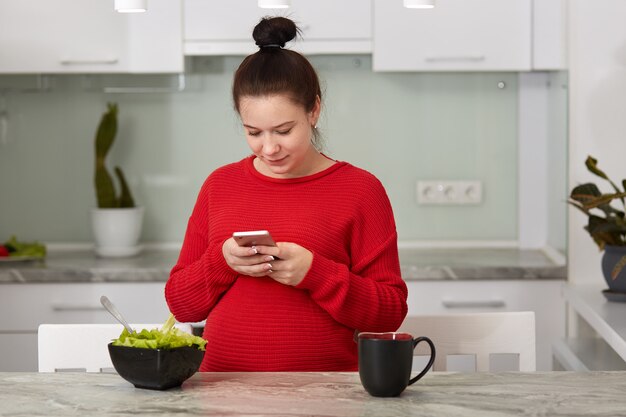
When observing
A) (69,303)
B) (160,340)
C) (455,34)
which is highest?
(455,34)

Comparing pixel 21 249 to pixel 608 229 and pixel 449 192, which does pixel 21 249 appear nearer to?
pixel 449 192

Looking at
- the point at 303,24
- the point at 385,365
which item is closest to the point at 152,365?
the point at 385,365

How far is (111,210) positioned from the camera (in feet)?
11.7

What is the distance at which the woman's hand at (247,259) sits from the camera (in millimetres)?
1748

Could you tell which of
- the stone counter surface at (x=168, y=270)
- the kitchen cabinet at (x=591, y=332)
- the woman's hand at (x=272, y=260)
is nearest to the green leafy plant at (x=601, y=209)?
the kitchen cabinet at (x=591, y=332)

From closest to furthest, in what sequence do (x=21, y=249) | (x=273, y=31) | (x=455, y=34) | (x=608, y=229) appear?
1. (x=273, y=31)
2. (x=608, y=229)
3. (x=455, y=34)
4. (x=21, y=249)

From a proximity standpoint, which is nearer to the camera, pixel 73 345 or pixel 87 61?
pixel 73 345

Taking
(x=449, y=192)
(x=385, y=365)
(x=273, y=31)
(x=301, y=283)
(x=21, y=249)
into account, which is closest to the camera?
(x=385, y=365)

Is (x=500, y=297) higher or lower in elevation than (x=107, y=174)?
lower

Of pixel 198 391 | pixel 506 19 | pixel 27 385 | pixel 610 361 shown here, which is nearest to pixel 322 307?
pixel 198 391

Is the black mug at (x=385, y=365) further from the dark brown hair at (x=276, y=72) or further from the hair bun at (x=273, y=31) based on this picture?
the hair bun at (x=273, y=31)

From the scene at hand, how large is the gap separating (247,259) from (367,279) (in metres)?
0.24

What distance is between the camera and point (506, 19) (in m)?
3.32

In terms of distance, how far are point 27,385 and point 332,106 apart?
Answer: 228 cm
